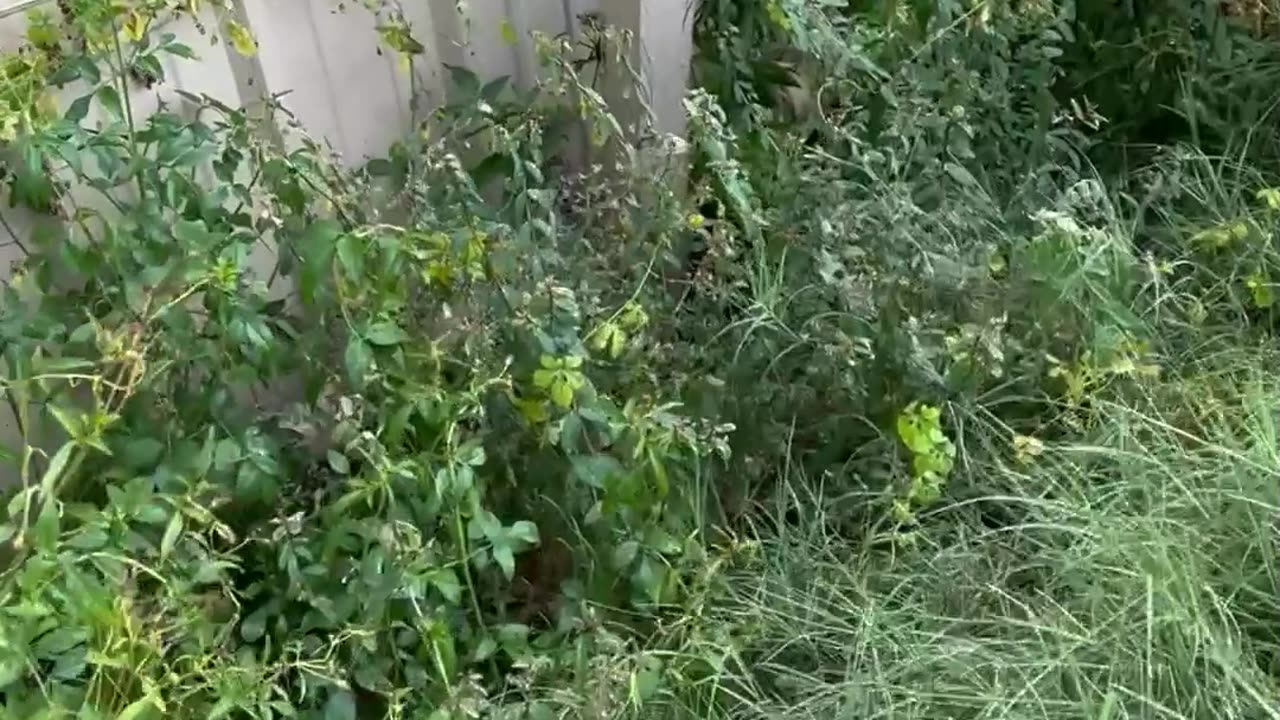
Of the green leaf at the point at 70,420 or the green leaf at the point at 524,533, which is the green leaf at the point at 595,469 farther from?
the green leaf at the point at 70,420

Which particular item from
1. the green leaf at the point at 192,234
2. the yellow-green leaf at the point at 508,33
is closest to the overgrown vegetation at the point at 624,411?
the green leaf at the point at 192,234

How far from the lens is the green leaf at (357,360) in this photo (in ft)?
4.43

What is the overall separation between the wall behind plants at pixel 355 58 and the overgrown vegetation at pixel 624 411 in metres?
0.03

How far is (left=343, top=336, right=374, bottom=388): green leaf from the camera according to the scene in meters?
1.35

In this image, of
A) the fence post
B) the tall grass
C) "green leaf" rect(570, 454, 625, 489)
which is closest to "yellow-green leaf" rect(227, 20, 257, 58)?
the fence post

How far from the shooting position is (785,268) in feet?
5.40

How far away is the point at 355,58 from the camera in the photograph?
1.75m

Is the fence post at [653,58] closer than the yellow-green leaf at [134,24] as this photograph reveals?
No

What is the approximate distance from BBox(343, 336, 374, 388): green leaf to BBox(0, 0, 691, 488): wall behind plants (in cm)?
37

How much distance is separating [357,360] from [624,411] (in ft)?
0.96

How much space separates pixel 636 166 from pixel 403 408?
42 centimetres

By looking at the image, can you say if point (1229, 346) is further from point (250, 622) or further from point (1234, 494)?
point (250, 622)

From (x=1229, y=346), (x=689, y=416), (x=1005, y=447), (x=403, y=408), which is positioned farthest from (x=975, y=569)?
(x=403, y=408)

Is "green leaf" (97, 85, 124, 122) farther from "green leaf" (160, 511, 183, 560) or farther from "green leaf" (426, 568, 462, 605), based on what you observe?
"green leaf" (426, 568, 462, 605)
